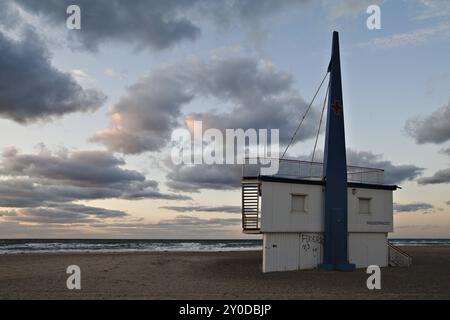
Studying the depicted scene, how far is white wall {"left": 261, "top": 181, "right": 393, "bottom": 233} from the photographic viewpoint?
2397cm

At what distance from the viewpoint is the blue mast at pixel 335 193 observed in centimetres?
2530

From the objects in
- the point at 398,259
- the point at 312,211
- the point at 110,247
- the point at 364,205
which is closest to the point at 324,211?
the point at 312,211

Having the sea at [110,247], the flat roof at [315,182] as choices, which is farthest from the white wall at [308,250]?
the sea at [110,247]

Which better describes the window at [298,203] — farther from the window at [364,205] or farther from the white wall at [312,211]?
the window at [364,205]

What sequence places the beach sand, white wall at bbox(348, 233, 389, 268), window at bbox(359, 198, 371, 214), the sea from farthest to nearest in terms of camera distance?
the sea → window at bbox(359, 198, 371, 214) → white wall at bbox(348, 233, 389, 268) → the beach sand

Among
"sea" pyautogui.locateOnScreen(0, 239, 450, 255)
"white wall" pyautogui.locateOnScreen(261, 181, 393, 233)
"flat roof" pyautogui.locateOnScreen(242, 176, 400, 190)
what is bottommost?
"sea" pyautogui.locateOnScreen(0, 239, 450, 255)

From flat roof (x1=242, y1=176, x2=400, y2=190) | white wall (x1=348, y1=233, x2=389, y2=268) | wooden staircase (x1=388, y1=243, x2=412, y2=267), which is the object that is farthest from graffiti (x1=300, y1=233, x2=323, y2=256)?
wooden staircase (x1=388, y1=243, x2=412, y2=267)

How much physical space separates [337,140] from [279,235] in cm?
658

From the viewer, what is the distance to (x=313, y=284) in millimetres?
20016
